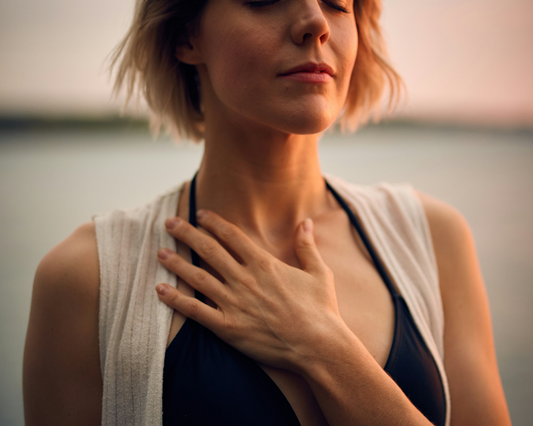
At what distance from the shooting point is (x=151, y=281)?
98 centimetres

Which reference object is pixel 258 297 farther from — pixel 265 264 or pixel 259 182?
pixel 259 182

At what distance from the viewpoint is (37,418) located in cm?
92

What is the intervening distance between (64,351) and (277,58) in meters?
0.83

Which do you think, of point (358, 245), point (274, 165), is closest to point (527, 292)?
point (358, 245)

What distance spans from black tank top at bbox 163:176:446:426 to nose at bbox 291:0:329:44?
699 millimetres

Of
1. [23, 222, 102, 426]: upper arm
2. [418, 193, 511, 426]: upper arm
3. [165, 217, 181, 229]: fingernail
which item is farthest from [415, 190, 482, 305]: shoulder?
[23, 222, 102, 426]: upper arm

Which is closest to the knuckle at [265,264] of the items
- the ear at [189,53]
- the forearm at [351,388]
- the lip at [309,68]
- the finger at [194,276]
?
the finger at [194,276]

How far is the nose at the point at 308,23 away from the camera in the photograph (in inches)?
35.2

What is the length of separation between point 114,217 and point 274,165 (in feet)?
1.52

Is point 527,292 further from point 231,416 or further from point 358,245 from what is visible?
point 231,416

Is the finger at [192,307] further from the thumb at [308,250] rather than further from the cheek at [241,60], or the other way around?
the cheek at [241,60]

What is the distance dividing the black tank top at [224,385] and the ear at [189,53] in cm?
72

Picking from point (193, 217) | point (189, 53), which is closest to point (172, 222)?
point (193, 217)

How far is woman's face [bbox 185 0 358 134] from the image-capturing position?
908mm
